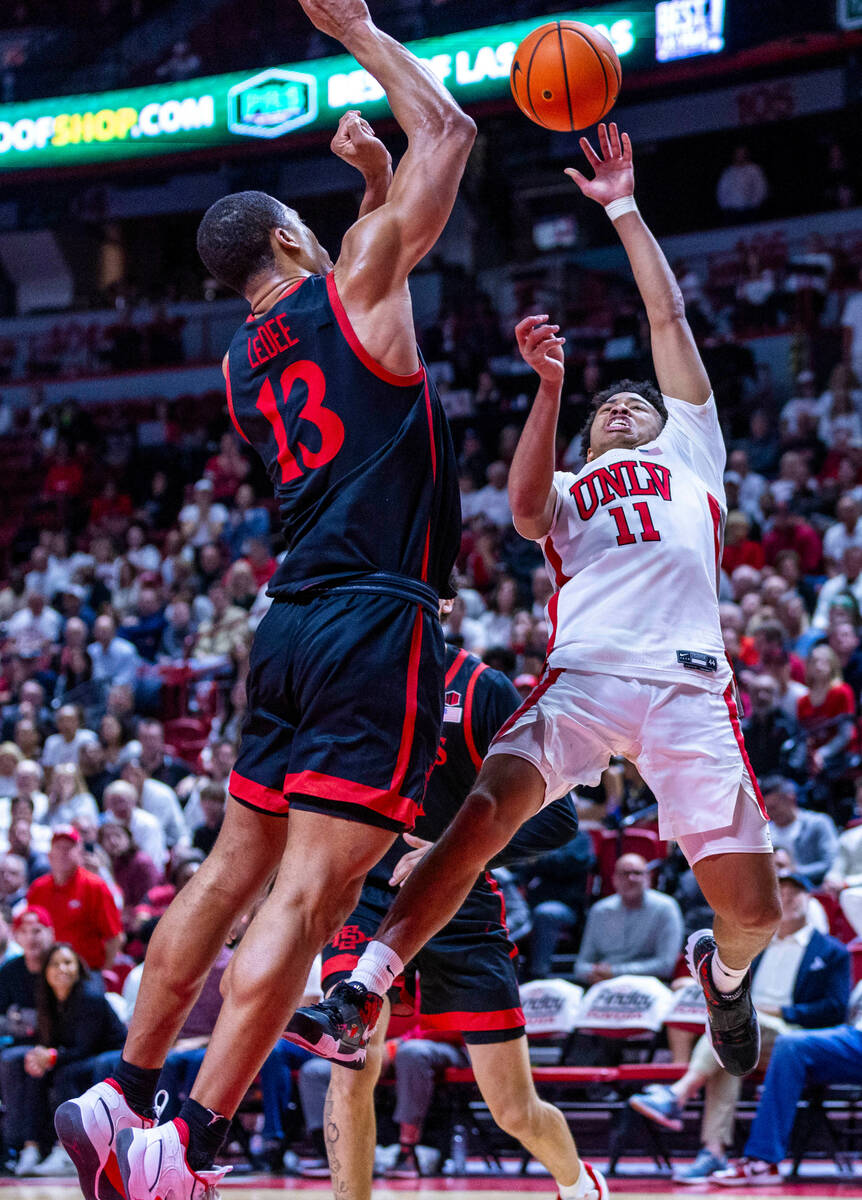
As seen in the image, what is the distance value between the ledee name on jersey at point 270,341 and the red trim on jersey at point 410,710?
0.83 metres

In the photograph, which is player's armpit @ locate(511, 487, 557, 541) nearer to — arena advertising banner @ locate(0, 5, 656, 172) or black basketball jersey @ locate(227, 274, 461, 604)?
black basketball jersey @ locate(227, 274, 461, 604)

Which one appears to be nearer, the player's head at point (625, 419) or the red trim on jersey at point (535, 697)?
the red trim on jersey at point (535, 697)

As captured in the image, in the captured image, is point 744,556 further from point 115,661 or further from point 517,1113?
point 517,1113

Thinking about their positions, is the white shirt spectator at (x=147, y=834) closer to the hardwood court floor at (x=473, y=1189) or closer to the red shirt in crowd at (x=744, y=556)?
the hardwood court floor at (x=473, y=1189)

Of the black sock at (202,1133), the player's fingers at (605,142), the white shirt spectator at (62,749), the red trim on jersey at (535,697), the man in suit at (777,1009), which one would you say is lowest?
the man in suit at (777,1009)

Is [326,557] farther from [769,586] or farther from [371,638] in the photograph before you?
[769,586]

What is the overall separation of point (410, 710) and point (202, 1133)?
117 centimetres

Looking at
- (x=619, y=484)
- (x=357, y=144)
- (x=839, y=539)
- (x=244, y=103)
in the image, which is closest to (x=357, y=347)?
(x=357, y=144)

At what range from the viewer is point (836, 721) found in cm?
1062

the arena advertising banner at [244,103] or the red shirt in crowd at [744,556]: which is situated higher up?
the arena advertising banner at [244,103]

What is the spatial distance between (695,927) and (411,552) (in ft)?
18.6

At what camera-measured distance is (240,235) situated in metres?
4.39

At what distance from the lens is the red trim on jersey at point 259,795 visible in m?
4.10

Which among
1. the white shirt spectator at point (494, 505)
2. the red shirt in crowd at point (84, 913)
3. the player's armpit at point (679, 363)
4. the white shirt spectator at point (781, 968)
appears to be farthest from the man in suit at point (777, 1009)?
the white shirt spectator at point (494, 505)
